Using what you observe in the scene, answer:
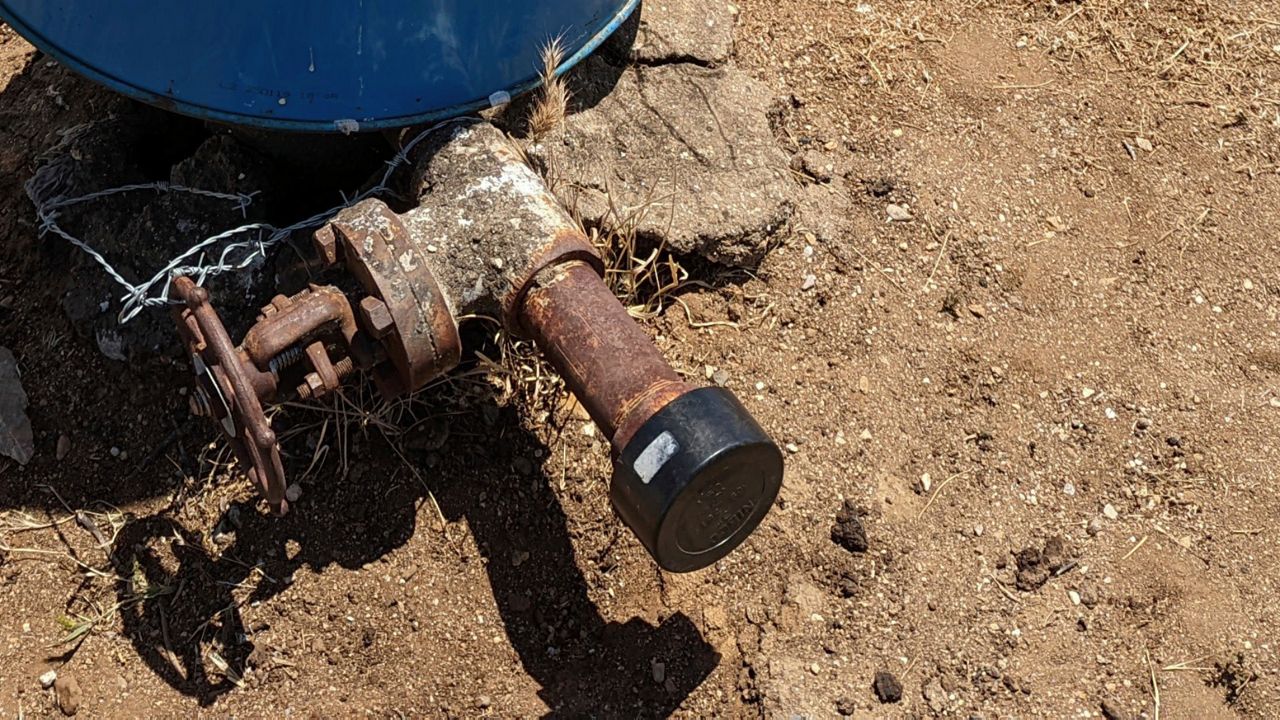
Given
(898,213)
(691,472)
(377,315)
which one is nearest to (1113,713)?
(691,472)

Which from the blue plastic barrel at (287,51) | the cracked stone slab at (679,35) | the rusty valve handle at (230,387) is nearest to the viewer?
the rusty valve handle at (230,387)

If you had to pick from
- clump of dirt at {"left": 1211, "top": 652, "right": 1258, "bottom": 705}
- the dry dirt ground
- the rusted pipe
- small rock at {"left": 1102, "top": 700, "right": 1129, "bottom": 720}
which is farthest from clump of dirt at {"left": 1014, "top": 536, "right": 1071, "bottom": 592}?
the rusted pipe

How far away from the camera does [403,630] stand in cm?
237

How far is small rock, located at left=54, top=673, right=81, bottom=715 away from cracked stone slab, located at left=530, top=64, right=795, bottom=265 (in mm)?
1518

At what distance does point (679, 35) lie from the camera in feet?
9.59

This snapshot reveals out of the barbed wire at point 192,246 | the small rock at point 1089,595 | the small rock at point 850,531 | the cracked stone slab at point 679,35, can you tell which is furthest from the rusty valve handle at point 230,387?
the small rock at point 1089,595

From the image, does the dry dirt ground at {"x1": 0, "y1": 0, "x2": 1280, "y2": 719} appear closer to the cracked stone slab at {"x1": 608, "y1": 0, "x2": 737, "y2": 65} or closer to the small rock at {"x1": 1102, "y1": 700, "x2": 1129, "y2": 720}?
the small rock at {"x1": 1102, "y1": 700, "x2": 1129, "y2": 720}

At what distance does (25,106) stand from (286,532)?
1526mm

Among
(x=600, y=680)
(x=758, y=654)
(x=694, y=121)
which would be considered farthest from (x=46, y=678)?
(x=694, y=121)

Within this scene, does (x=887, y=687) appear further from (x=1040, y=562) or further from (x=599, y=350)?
(x=599, y=350)

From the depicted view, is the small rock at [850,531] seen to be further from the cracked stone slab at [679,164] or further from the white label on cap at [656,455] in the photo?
the white label on cap at [656,455]

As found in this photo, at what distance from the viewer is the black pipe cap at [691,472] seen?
5.98 feet

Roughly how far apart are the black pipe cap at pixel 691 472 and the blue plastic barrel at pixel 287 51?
87 centimetres

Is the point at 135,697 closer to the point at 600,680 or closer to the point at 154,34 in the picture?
the point at 600,680
